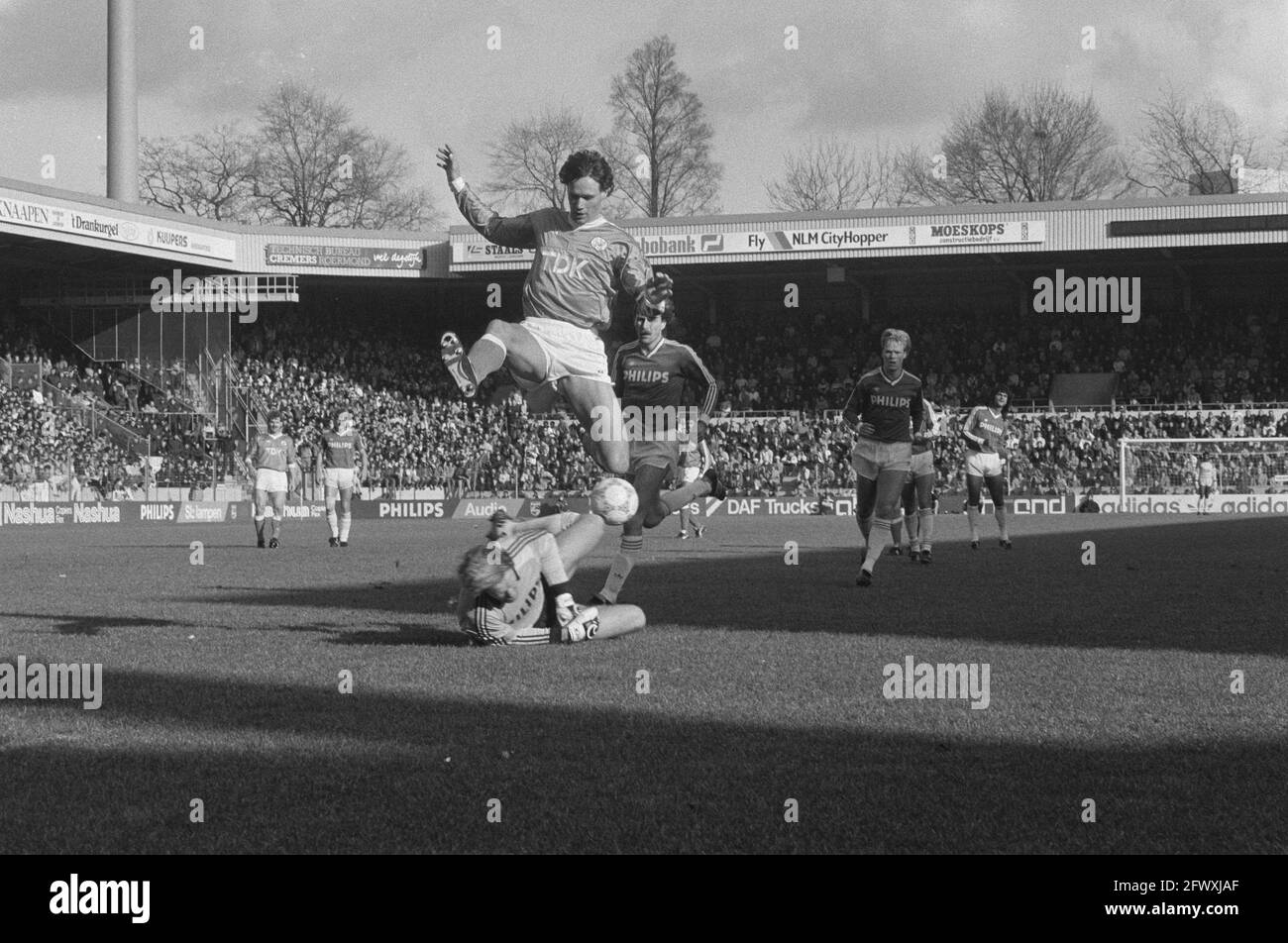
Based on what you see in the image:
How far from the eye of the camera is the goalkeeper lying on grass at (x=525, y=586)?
7750mm

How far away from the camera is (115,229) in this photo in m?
44.5

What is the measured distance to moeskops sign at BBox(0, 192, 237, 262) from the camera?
41594 mm

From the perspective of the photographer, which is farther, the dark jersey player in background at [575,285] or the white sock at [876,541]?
the white sock at [876,541]

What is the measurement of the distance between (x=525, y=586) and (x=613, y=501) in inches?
31.3

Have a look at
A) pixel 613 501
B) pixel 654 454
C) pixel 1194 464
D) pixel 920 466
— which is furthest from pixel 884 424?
pixel 1194 464

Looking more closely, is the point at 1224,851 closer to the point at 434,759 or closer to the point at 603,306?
the point at 434,759

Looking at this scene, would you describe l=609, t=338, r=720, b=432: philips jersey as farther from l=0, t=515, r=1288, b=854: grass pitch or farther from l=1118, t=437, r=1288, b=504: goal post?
l=1118, t=437, r=1288, b=504: goal post

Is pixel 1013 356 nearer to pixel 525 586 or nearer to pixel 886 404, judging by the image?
pixel 886 404

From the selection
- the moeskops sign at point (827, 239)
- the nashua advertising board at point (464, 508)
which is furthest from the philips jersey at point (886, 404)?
the moeskops sign at point (827, 239)

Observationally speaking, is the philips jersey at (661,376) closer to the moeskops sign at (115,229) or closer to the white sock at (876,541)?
the white sock at (876,541)

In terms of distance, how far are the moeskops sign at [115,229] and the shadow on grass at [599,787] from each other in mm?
39411

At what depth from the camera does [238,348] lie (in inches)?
1959

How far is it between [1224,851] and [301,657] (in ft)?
16.5
